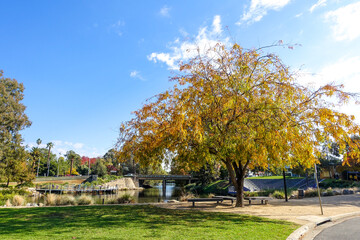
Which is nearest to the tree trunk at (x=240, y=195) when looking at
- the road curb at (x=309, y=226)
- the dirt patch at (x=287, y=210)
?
the dirt patch at (x=287, y=210)

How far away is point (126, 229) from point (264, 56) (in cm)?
1009

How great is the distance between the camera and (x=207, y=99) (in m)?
11.8

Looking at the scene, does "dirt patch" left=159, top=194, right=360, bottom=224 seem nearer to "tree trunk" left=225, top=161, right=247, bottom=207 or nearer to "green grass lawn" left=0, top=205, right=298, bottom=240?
"tree trunk" left=225, top=161, right=247, bottom=207

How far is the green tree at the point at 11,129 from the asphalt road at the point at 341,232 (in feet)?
159

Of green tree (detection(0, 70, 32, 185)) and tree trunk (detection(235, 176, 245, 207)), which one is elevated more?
green tree (detection(0, 70, 32, 185))

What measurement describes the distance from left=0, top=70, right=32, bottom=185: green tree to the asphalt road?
48342 millimetres

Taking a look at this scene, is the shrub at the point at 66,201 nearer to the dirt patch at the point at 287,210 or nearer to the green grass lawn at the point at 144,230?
the dirt patch at the point at 287,210

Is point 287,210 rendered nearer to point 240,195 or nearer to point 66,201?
point 240,195

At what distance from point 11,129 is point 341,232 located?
52.9 metres

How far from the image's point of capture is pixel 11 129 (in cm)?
4466

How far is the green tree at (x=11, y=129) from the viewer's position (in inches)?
1661

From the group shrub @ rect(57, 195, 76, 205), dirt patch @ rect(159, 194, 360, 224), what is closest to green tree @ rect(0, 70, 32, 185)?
shrub @ rect(57, 195, 76, 205)

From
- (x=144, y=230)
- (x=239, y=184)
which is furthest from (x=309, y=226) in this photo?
(x=239, y=184)

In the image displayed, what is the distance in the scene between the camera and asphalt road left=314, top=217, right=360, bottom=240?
7855 mm
